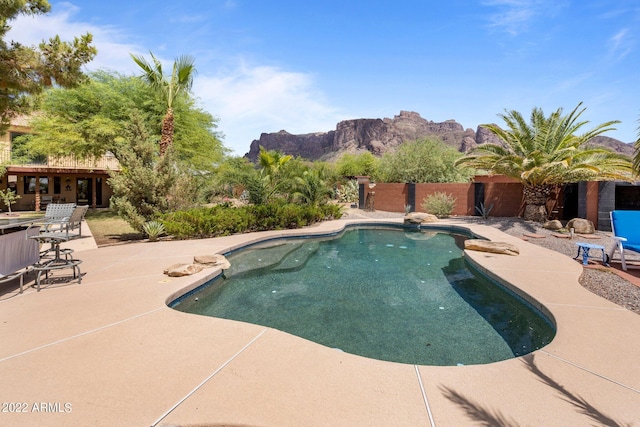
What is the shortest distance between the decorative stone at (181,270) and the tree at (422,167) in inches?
735

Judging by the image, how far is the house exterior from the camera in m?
20.4

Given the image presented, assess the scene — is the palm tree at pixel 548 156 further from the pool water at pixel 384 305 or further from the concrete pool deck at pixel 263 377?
the concrete pool deck at pixel 263 377

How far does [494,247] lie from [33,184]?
2872 centimetres

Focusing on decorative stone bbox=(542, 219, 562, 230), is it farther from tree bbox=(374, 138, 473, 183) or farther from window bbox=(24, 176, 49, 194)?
window bbox=(24, 176, 49, 194)

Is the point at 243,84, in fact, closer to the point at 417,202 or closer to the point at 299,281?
the point at 417,202

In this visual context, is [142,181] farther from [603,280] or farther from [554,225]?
[554,225]

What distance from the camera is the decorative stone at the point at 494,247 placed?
24.6 ft

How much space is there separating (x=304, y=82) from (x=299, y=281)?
1890 centimetres

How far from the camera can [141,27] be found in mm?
12172

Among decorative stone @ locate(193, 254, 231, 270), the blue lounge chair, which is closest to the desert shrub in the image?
the blue lounge chair

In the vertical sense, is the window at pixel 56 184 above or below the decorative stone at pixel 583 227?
above

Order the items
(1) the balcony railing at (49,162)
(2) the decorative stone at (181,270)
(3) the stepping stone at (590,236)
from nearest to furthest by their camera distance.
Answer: (2) the decorative stone at (181,270) < (3) the stepping stone at (590,236) < (1) the balcony railing at (49,162)

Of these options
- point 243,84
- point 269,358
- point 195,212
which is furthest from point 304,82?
point 269,358

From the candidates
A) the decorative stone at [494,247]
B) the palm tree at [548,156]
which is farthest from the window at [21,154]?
the palm tree at [548,156]
